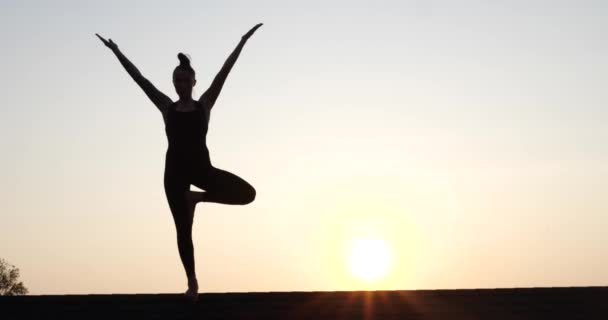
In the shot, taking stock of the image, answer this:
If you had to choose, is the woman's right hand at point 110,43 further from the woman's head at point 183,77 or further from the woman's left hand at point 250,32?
the woman's left hand at point 250,32

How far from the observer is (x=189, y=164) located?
30.8 ft

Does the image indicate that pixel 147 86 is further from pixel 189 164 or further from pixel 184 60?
pixel 189 164

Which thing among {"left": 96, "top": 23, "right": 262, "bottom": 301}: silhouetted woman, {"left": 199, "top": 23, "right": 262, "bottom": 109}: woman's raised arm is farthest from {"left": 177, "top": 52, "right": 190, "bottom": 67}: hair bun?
{"left": 199, "top": 23, "right": 262, "bottom": 109}: woman's raised arm

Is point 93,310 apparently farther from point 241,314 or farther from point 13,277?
point 13,277

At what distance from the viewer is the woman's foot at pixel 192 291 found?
31.2 feet

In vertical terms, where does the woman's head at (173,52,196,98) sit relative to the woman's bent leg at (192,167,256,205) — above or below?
above

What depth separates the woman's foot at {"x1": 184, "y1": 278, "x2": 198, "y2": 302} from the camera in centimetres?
951

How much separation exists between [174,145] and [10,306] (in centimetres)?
224

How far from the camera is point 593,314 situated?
388 inches

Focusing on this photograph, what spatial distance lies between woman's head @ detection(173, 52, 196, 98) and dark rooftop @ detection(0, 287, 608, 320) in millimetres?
2075

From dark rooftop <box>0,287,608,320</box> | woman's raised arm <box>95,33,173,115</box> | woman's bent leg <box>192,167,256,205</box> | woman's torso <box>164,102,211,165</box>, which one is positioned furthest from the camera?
woman's raised arm <box>95,33,173,115</box>

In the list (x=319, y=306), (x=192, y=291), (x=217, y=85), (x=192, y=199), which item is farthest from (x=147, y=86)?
(x=319, y=306)

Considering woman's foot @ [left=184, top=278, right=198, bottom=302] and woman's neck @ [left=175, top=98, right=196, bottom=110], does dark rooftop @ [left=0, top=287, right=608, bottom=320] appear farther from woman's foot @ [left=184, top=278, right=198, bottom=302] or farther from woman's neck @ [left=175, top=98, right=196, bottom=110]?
woman's neck @ [left=175, top=98, right=196, bottom=110]

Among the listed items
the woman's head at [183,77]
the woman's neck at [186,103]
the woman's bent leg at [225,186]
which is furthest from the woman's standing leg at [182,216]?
the woman's head at [183,77]
